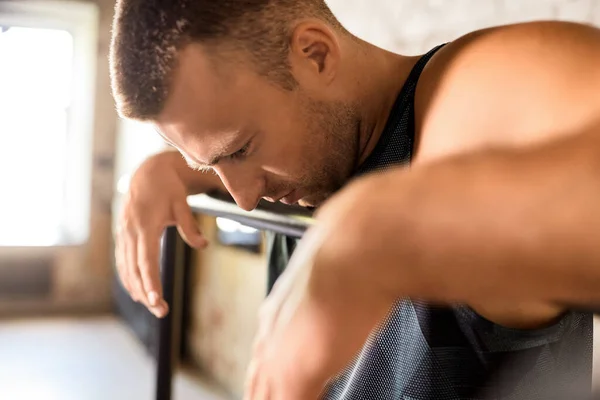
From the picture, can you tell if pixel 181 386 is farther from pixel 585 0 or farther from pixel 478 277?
pixel 478 277

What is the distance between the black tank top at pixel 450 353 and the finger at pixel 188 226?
36cm

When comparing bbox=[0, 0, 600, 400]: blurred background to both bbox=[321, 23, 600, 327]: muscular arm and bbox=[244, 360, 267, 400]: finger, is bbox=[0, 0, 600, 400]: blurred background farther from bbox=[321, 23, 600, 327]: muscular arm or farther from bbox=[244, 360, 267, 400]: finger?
bbox=[321, 23, 600, 327]: muscular arm

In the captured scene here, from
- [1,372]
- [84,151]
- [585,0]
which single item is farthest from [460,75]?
[84,151]

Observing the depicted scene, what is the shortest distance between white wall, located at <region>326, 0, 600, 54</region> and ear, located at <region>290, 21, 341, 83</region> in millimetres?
455

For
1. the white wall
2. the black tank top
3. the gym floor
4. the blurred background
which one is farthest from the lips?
the blurred background

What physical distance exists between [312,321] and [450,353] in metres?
0.28

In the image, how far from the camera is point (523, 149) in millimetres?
318

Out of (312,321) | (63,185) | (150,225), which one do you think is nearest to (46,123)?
(63,185)

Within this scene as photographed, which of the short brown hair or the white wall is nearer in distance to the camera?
the short brown hair

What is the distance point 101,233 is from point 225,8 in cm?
379

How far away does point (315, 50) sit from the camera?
0.76 m

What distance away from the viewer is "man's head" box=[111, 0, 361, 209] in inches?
27.0

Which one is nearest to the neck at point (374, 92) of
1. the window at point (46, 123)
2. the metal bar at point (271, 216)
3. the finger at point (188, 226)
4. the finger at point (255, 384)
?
the metal bar at point (271, 216)

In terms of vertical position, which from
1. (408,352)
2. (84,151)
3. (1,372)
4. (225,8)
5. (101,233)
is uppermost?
(225,8)
